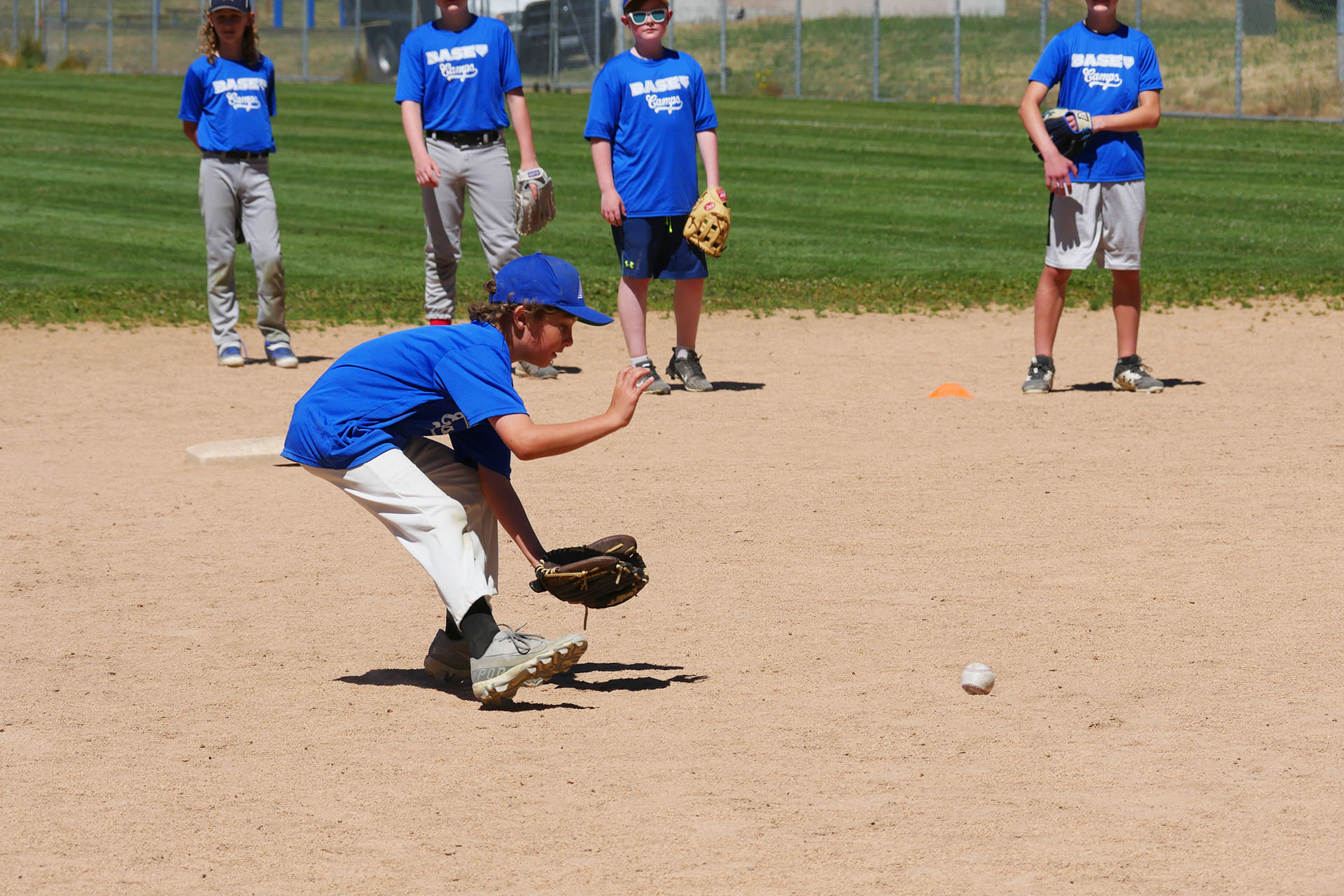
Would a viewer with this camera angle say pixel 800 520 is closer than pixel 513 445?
No

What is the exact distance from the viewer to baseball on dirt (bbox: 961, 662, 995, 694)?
5234 millimetres

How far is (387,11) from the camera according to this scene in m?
39.9

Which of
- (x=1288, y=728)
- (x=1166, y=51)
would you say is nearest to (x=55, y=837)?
(x=1288, y=728)

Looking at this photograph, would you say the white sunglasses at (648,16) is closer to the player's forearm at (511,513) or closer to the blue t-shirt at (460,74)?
the blue t-shirt at (460,74)

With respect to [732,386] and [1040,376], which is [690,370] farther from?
[1040,376]

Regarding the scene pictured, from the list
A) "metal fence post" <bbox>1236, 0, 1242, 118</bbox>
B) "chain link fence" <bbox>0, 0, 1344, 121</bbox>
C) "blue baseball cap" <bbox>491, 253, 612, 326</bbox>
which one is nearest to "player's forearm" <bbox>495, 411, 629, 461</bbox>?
"blue baseball cap" <bbox>491, 253, 612, 326</bbox>

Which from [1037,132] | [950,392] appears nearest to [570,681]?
[950,392]

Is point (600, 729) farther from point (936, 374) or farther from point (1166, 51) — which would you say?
point (1166, 51)

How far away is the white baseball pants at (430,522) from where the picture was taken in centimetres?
527

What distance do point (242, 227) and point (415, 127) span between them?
1436mm

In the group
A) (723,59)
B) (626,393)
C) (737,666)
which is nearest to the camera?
(626,393)

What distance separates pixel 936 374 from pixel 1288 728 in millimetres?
6475

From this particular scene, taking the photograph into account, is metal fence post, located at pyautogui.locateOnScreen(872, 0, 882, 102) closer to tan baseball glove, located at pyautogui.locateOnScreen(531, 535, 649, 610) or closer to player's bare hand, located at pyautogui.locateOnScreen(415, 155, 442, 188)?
player's bare hand, located at pyautogui.locateOnScreen(415, 155, 442, 188)

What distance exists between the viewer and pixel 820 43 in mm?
39188
